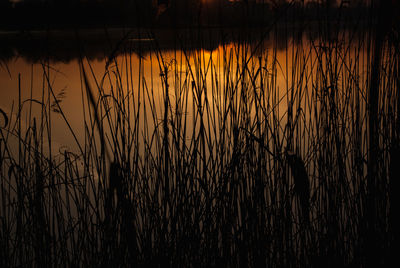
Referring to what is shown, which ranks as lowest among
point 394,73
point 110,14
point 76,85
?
point 76,85

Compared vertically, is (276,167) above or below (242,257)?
above

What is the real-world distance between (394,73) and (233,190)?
0.59 meters

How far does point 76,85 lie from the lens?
22.8 feet

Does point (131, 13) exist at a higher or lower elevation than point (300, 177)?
higher

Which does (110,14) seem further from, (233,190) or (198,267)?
(198,267)

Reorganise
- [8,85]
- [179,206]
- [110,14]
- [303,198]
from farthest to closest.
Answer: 1. [8,85]
2. [110,14]
3. [179,206]
4. [303,198]

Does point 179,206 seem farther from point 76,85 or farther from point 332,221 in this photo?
point 76,85

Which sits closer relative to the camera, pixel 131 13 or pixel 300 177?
pixel 300 177

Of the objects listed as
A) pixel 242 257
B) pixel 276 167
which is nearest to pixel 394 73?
pixel 276 167

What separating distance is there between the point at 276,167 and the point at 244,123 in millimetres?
169

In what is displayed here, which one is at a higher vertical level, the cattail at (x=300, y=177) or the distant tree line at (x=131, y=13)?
the distant tree line at (x=131, y=13)

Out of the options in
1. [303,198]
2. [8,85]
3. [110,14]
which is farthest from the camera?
[8,85]

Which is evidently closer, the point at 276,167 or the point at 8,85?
the point at 276,167

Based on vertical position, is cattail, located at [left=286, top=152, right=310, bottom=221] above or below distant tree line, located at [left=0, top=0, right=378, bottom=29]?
below
